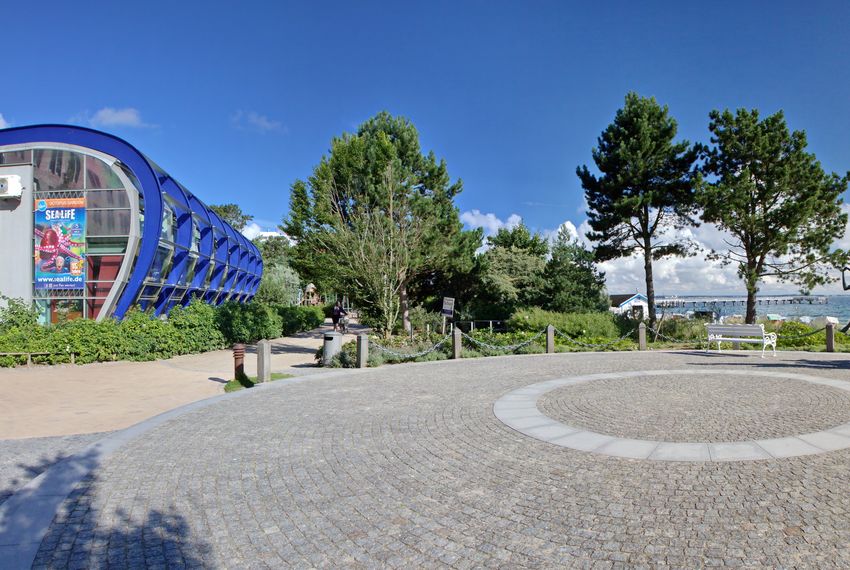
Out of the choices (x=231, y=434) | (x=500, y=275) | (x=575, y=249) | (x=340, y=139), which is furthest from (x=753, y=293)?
(x=231, y=434)

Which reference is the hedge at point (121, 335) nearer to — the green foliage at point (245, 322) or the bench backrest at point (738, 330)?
the green foliage at point (245, 322)

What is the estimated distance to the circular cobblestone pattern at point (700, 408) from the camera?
625 centimetres

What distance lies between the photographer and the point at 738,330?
51.1ft

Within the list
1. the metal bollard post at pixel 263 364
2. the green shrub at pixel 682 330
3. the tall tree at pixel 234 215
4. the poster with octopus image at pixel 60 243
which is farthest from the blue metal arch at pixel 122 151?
the tall tree at pixel 234 215

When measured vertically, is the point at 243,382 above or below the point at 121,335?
below

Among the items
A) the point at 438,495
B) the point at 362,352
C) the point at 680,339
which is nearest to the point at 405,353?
the point at 362,352

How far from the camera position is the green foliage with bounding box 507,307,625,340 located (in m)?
20.0

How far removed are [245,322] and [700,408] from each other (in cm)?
1928

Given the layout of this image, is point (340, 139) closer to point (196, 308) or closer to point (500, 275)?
point (196, 308)

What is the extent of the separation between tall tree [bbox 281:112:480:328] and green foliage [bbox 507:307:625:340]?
3.97m

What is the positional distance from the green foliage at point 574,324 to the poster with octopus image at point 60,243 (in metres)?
19.3

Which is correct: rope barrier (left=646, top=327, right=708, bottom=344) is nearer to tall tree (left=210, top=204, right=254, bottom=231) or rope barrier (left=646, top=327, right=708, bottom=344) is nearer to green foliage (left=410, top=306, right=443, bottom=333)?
green foliage (left=410, top=306, right=443, bottom=333)

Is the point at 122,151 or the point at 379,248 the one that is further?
the point at 122,151

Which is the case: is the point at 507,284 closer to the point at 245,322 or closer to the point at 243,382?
the point at 245,322
